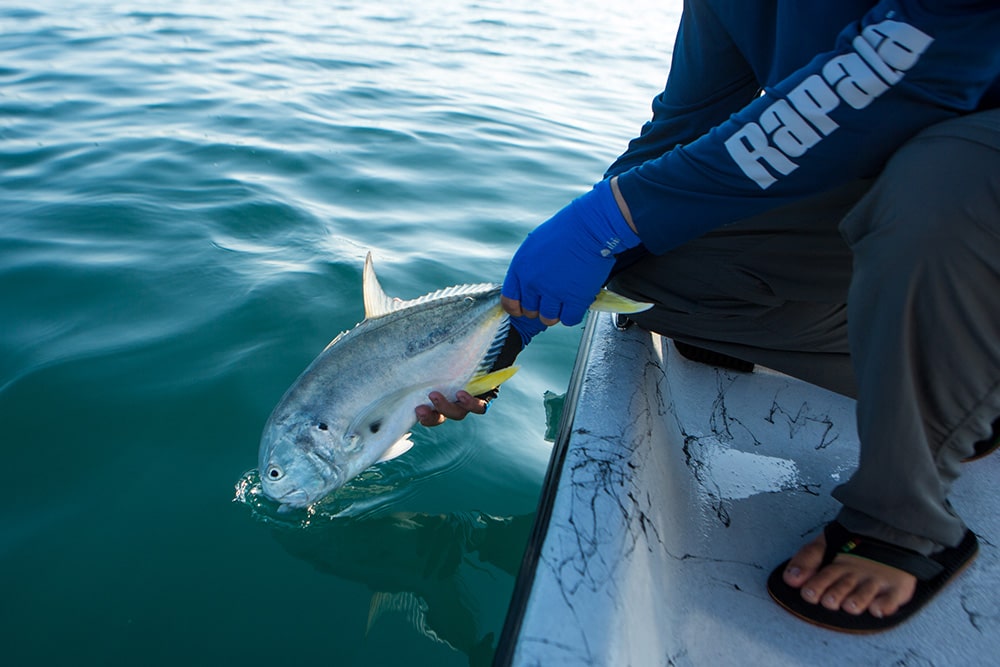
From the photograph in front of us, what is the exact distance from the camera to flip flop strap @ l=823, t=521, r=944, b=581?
4.95ft

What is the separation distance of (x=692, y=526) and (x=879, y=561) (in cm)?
48

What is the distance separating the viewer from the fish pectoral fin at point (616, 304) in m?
1.77

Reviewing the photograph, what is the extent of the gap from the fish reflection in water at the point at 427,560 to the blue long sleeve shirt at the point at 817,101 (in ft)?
3.28

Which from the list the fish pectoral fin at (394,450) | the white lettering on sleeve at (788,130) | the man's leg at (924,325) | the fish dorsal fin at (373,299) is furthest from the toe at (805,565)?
the fish dorsal fin at (373,299)

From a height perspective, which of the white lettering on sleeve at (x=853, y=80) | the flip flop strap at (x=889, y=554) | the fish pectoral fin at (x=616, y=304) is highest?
the white lettering on sleeve at (x=853, y=80)

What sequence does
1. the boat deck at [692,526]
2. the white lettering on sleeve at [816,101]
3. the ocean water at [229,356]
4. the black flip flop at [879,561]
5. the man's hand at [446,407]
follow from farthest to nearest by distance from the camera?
1. the man's hand at [446,407]
2. the ocean water at [229,356]
3. the black flip flop at [879,561]
4. the white lettering on sleeve at [816,101]
5. the boat deck at [692,526]

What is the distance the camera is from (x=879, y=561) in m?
1.51

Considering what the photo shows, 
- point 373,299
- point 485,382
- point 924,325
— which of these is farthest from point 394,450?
point 924,325

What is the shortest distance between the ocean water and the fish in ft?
1.00

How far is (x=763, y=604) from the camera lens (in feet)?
5.44

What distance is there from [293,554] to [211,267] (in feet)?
6.49

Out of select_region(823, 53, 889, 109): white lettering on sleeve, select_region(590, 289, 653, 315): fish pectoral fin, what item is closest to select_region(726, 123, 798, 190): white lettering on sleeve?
select_region(823, 53, 889, 109): white lettering on sleeve

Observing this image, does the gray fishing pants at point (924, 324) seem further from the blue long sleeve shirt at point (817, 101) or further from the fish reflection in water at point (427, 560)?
the fish reflection in water at point (427, 560)

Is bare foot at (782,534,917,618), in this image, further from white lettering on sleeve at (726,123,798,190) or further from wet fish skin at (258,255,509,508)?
wet fish skin at (258,255,509,508)
